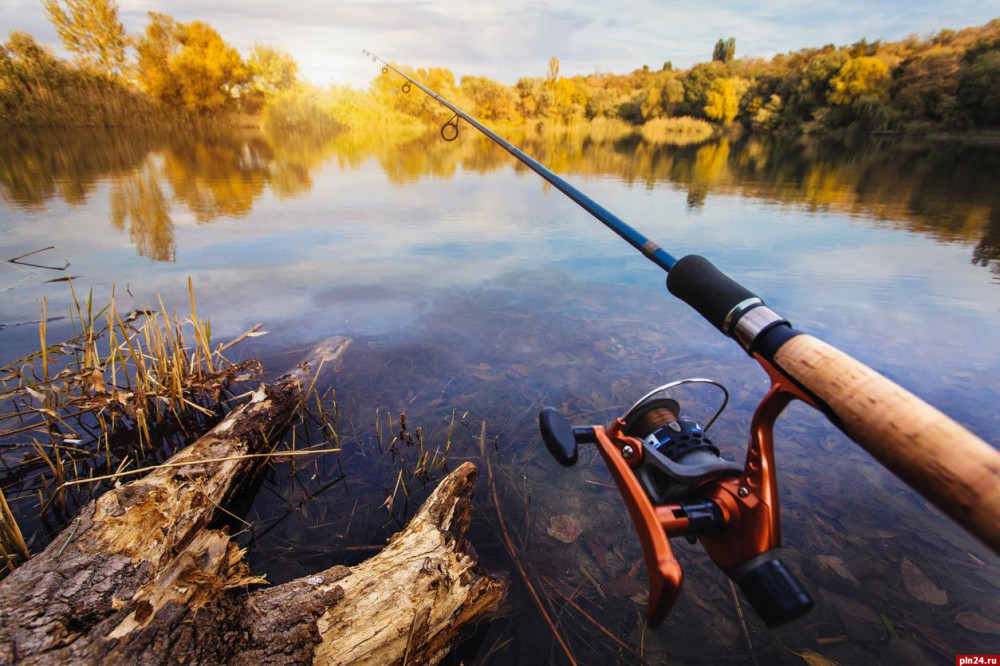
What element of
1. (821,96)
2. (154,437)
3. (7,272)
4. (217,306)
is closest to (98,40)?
(7,272)

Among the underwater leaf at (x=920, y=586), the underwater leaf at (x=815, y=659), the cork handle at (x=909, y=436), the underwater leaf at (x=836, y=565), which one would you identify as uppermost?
the cork handle at (x=909, y=436)

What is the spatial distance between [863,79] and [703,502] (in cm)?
6786

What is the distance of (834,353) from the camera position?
4.07 ft

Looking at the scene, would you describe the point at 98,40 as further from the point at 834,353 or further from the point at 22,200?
the point at 834,353

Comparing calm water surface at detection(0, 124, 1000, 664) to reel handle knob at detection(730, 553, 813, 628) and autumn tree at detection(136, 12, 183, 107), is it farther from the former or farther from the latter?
autumn tree at detection(136, 12, 183, 107)

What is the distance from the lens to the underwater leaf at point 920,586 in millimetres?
2418

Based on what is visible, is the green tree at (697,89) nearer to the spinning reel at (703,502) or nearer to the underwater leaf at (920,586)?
the underwater leaf at (920,586)

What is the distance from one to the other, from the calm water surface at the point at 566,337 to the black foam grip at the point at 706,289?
1.71m

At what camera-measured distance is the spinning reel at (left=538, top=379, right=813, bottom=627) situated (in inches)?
53.4

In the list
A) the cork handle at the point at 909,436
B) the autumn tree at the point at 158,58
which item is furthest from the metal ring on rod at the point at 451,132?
the autumn tree at the point at 158,58

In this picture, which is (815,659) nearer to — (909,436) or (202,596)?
(909,436)

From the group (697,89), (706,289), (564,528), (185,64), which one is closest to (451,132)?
(706,289)

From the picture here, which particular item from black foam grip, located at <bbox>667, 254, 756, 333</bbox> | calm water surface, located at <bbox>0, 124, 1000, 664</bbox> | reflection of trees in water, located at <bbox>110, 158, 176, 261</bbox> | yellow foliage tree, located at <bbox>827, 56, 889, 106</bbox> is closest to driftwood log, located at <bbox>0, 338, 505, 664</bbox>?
calm water surface, located at <bbox>0, 124, 1000, 664</bbox>

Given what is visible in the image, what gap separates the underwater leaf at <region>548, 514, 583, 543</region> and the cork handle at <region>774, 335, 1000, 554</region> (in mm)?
1930
